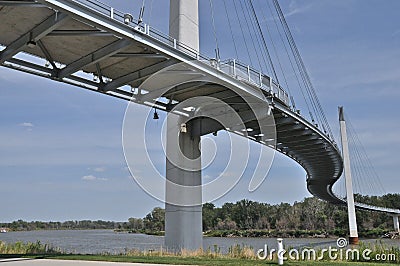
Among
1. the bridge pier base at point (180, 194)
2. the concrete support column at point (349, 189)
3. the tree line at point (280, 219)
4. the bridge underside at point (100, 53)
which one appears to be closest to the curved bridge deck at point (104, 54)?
the bridge underside at point (100, 53)

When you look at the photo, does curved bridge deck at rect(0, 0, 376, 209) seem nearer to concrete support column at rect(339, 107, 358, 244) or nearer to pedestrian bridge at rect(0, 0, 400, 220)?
pedestrian bridge at rect(0, 0, 400, 220)

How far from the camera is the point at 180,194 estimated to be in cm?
2147

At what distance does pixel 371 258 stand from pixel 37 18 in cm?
1364

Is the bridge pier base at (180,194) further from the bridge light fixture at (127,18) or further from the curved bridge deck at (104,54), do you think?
the bridge light fixture at (127,18)

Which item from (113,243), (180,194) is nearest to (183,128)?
(180,194)

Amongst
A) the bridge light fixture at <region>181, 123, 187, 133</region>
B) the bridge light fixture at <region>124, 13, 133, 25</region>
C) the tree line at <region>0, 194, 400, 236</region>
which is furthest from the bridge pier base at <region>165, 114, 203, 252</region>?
the tree line at <region>0, 194, 400, 236</region>

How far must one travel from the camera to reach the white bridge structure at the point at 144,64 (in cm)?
1282

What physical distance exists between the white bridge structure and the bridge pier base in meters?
0.05

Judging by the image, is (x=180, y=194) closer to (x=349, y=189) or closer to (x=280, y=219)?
(x=349, y=189)

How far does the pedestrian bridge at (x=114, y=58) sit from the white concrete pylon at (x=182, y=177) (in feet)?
5.10

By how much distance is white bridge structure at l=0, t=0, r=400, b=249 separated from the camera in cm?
1282

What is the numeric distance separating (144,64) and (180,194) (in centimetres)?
749

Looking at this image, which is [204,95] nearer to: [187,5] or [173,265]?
[187,5]

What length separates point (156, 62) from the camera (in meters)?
16.7
